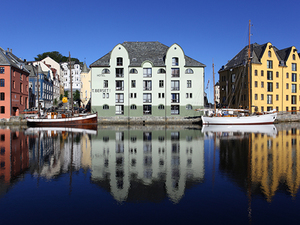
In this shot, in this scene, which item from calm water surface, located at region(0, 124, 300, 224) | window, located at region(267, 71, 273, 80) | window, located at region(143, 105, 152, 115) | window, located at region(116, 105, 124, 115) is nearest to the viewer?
calm water surface, located at region(0, 124, 300, 224)

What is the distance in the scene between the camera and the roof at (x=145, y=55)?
5541cm

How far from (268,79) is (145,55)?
3067 cm

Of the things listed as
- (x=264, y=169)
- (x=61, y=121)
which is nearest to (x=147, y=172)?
(x=264, y=169)

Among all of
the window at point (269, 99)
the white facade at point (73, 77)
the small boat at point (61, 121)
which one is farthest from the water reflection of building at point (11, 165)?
the white facade at point (73, 77)

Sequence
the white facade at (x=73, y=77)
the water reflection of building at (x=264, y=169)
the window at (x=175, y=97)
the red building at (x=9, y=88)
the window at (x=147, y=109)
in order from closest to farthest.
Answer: the water reflection of building at (x=264, y=169)
the red building at (x=9, y=88)
the window at (x=147, y=109)
the window at (x=175, y=97)
the white facade at (x=73, y=77)

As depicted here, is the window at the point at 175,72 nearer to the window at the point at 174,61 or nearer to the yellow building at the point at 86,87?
the window at the point at 174,61

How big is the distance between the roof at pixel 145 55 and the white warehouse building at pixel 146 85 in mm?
224

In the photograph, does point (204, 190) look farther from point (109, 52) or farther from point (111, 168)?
point (109, 52)

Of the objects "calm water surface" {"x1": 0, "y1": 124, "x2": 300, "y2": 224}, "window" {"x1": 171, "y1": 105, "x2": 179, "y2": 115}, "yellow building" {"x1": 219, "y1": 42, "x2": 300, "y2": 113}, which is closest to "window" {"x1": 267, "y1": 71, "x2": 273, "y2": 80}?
"yellow building" {"x1": 219, "y1": 42, "x2": 300, "y2": 113}

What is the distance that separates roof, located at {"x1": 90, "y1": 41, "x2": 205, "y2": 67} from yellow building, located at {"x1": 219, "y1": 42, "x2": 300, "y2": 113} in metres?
13.5

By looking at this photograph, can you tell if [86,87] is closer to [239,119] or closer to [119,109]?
[119,109]

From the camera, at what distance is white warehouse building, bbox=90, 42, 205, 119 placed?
54.8 meters

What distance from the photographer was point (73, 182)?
10.3m

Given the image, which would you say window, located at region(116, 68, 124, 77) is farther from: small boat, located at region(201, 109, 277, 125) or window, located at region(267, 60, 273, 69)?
window, located at region(267, 60, 273, 69)
